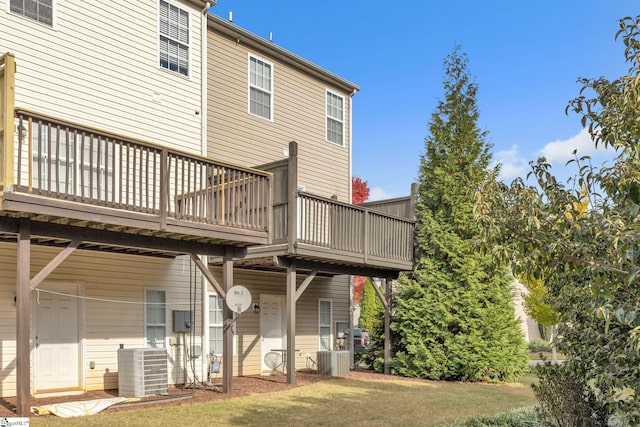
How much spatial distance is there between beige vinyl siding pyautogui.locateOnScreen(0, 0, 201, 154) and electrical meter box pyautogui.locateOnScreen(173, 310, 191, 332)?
3466mm

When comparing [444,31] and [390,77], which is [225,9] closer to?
[444,31]

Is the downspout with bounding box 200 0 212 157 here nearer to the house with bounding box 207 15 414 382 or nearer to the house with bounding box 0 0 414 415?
the house with bounding box 0 0 414 415

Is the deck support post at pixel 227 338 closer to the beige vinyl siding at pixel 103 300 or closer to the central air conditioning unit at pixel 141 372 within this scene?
the central air conditioning unit at pixel 141 372

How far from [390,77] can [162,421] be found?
18237mm

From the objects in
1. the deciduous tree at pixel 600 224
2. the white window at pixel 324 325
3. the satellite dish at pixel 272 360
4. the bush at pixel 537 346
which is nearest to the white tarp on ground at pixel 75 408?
Result: the satellite dish at pixel 272 360

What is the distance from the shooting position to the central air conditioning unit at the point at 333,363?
47.5ft

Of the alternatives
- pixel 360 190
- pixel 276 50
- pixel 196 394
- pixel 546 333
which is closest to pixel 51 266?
pixel 196 394

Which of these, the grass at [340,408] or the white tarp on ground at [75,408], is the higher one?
the white tarp on ground at [75,408]

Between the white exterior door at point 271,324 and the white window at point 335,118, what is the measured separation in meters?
4.97

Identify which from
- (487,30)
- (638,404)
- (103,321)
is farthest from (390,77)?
(638,404)

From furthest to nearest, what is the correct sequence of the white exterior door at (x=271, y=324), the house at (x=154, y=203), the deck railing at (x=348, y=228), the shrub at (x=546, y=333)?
the shrub at (x=546, y=333) < the white exterior door at (x=271, y=324) < the deck railing at (x=348, y=228) < the house at (x=154, y=203)

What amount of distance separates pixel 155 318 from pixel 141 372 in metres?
2.10

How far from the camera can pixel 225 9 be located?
14.6 m

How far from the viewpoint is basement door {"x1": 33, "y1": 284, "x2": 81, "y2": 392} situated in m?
10.7
